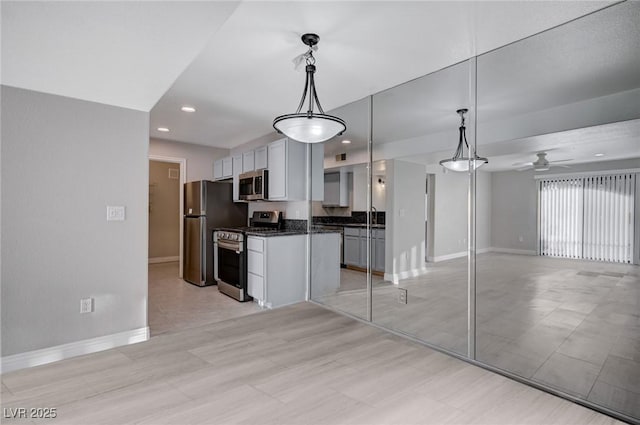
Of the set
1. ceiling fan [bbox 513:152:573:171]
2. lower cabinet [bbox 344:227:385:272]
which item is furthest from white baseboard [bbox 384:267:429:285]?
ceiling fan [bbox 513:152:573:171]

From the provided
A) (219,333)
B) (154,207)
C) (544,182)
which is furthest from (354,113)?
(154,207)

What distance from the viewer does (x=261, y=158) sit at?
15.7ft

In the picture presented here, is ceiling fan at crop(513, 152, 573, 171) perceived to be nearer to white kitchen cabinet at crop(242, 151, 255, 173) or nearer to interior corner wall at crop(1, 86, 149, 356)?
interior corner wall at crop(1, 86, 149, 356)

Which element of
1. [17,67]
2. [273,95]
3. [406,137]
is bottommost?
[406,137]

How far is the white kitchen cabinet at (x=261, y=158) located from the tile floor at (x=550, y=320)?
2773 millimetres

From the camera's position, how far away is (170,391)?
2.00m

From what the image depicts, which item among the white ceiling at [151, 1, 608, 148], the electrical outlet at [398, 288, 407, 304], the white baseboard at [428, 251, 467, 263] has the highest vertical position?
the white ceiling at [151, 1, 608, 148]

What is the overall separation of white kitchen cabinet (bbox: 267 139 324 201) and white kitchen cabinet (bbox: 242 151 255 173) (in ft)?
1.99

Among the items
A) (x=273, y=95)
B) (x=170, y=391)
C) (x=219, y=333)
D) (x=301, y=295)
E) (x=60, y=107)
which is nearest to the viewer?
(x=170, y=391)

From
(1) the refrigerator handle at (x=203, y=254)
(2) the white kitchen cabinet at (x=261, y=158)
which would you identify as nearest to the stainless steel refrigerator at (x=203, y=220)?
(1) the refrigerator handle at (x=203, y=254)

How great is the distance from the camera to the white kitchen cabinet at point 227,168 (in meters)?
5.57

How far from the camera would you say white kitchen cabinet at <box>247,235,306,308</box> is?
4.02 m

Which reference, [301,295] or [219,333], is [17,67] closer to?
[219,333]

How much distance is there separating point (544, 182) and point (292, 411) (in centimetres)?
223
